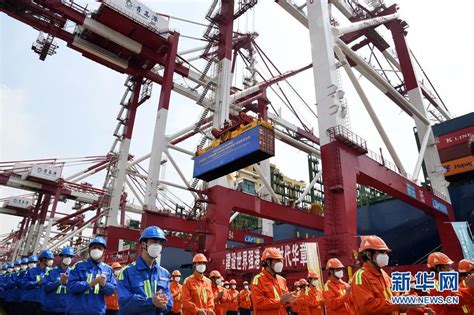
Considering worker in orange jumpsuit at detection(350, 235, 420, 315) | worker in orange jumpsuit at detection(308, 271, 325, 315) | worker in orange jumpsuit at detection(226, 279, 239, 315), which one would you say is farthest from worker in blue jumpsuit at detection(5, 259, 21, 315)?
worker in orange jumpsuit at detection(350, 235, 420, 315)

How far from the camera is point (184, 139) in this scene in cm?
2408

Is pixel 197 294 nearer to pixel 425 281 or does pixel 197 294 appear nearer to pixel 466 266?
pixel 425 281

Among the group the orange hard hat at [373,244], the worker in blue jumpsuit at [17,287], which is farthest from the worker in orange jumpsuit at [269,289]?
A: the worker in blue jumpsuit at [17,287]

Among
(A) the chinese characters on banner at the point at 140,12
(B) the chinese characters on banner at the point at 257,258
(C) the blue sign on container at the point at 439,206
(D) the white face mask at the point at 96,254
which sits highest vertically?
(A) the chinese characters on banner at the point at 140,12

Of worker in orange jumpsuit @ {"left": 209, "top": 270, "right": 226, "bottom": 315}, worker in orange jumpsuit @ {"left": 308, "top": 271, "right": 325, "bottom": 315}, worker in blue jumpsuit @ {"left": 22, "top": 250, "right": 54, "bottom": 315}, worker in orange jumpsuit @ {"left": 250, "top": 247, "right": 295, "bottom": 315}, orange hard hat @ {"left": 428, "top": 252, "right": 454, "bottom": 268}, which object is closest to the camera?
orange hard hat @ {"left": 428, "top": 252, "right": 454, "bottom": 268}

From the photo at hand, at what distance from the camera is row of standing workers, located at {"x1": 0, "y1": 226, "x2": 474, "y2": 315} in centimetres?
366

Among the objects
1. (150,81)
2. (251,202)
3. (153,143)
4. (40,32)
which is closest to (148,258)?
(251,202)

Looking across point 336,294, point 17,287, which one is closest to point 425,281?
point 336,294

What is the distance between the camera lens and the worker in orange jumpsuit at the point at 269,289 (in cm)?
492

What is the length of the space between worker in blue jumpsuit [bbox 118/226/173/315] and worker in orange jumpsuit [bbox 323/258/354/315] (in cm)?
354

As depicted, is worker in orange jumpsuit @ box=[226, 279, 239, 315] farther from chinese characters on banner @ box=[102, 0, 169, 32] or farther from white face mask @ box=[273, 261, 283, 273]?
chinese characters on banner @ box=[102, 0, 169, 32]

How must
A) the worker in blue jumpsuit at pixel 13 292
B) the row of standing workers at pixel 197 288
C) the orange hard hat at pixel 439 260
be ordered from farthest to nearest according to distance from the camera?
1. the worker in blue jumpsuit at pixel 13 292
2. the orange hard hat at pixel 439 260
3. the row of standing workers at pixel 197 288

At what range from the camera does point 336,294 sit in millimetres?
6129

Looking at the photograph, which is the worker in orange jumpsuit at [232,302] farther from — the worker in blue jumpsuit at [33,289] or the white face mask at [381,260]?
the white face mask at [381,260]
